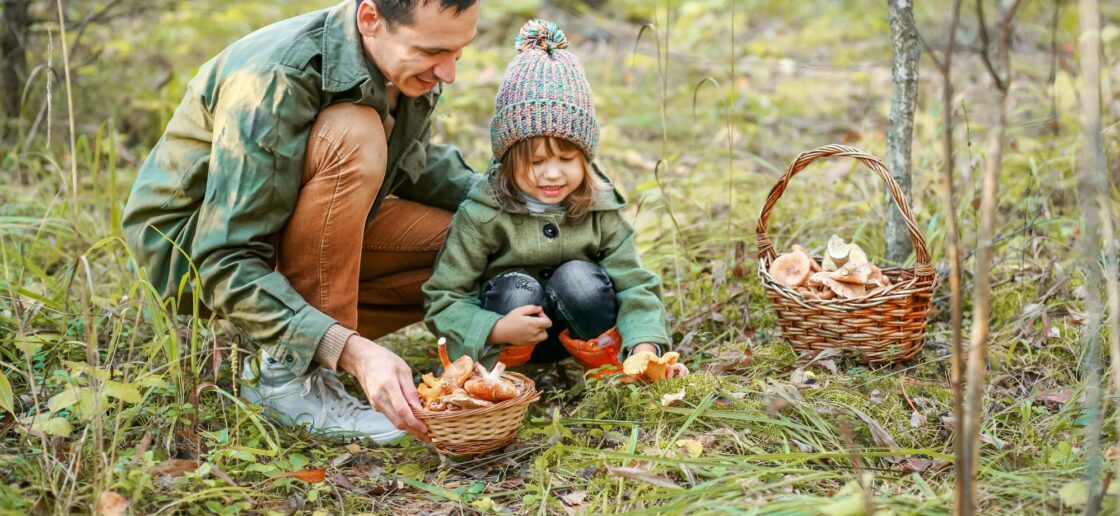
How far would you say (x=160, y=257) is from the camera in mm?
2375

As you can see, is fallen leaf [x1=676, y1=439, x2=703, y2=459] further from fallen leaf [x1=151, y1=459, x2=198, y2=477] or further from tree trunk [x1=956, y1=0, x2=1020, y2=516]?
fallen leaf [x1=151, y1=459, x2=198, y2=477]

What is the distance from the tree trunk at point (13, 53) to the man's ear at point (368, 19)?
248cm

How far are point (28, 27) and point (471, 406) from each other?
10.9ft

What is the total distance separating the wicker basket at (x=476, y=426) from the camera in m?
2.00

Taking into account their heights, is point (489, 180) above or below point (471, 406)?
above

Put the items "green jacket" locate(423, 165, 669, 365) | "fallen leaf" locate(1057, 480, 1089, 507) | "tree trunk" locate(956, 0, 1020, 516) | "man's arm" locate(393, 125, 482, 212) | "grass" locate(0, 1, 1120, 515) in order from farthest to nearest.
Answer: "man's arm" locate(393, 125, 482, 212)
"green jacket" locate(423, 165, 669, 365)
"grass" locate(0, 1, 1120, 515)
"fallen leaf" locate(1057, 480, 1089, 507)
"tree trunk" locate(956, 0, 1020, 516)

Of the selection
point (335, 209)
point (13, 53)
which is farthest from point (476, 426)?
point (13, 53)

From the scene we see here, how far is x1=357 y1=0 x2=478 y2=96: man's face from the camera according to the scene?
6.99 feet

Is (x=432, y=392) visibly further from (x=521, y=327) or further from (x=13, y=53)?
(x=13, y=53)

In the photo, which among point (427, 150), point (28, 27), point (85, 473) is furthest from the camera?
point (28, 27)

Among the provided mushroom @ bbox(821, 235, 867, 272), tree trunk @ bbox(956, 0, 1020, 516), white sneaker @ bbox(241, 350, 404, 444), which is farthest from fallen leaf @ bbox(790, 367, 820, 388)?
white sneaker @ bbox(241, 350, 404, 444)

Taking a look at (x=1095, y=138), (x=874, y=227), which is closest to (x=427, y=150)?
(x=874, y=227)

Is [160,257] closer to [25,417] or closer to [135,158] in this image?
[25,417]

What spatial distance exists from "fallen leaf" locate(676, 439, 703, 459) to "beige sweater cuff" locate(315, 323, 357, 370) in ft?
2.64
